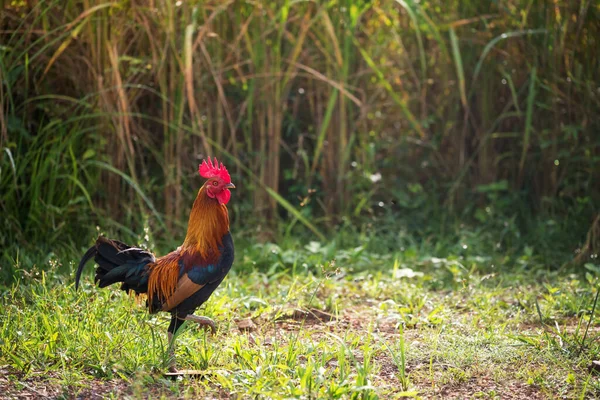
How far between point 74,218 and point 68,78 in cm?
85

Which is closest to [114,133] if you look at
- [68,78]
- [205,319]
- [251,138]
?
[68,78]

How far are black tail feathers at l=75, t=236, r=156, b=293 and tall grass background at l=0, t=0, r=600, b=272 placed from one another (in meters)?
1.06

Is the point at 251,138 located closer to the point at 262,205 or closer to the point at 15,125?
the point at 262,205

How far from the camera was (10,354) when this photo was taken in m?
2.83

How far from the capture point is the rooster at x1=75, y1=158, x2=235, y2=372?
2.98m

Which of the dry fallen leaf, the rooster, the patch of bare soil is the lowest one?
the patch of bare soil

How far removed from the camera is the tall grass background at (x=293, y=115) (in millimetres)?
4414

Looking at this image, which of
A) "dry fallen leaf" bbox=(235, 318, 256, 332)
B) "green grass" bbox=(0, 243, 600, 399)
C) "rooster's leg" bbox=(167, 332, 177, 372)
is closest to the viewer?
"green grass" bbox=(0, 243, 600, 399)

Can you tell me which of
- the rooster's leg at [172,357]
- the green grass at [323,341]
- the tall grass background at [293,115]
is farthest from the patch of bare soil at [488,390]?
the tall grass background at [293,115]

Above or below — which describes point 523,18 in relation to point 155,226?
above

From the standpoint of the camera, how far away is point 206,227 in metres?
3.05

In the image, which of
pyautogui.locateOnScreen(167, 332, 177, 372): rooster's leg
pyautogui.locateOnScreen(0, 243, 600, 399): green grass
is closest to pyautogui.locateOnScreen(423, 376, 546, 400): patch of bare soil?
pyautogui.locateOnScreen(0, 243, 600, 399): green grass

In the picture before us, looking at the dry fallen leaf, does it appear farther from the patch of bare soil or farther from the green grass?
A: the patch of bare soil

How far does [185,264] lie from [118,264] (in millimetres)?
272
